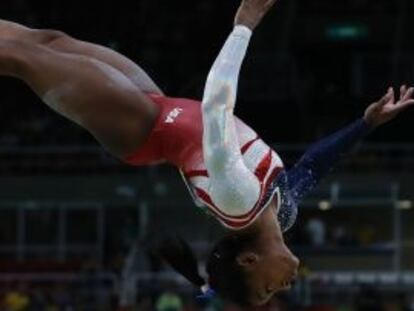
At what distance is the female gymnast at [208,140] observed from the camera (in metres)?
4.52

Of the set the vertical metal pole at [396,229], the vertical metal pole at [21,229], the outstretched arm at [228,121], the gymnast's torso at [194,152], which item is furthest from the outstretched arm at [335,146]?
the vertical metal pole at [21,229]

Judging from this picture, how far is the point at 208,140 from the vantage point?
14.9ft

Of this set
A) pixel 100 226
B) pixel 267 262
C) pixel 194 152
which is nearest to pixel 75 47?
pixel 194 152

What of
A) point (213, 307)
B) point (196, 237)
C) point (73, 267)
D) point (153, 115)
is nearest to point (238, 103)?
point (196, 237)

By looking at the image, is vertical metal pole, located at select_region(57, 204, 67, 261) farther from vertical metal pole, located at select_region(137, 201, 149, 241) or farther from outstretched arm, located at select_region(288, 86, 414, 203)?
outstretched arm, located at select_region(288, 86, 414, 203)

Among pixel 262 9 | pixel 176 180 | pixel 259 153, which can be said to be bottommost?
pixel 176 180

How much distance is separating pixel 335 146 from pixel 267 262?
0.74 meters

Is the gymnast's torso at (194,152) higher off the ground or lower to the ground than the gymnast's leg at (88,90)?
lower

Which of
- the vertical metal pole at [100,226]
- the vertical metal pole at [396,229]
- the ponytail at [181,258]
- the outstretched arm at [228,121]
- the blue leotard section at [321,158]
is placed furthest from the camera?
the vertical metal pole at [100,226]

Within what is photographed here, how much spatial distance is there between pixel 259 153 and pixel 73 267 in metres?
9.50

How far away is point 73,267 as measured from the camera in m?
14.1

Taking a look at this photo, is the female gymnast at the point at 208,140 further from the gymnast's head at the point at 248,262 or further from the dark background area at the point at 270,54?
the dark background area at the point at 270,54

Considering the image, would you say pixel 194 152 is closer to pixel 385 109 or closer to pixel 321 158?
pixel 321 158

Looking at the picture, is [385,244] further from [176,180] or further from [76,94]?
[76,94]
